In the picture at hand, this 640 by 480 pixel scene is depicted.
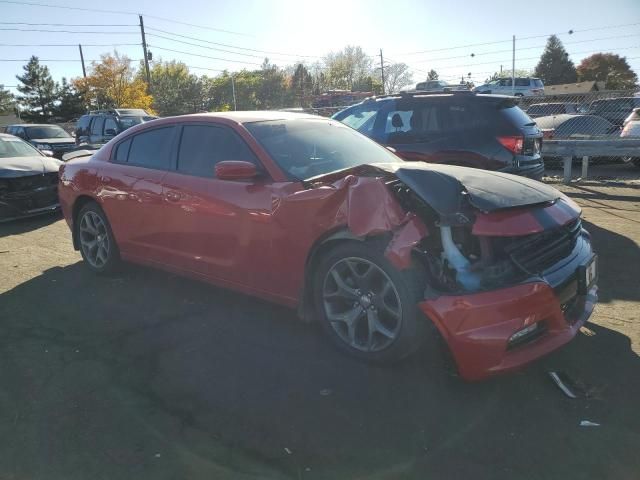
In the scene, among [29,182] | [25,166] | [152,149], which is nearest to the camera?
[152,149]

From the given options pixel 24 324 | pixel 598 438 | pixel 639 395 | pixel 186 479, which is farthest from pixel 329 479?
pixel 24 324

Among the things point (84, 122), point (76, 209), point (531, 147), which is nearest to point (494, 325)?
point (76, 209)

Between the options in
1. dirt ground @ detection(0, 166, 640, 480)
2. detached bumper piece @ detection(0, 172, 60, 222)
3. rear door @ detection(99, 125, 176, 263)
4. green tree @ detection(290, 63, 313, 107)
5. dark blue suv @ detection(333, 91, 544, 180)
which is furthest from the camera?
green tree @ detection(290, 63, 313, 107)

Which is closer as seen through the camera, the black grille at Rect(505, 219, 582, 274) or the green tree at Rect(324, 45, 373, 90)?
the black grille at Rect(505, 219, 582, 274)

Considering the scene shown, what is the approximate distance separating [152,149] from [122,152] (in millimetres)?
549

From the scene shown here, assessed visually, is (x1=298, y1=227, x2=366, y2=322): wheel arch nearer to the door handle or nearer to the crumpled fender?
the crumpled fender

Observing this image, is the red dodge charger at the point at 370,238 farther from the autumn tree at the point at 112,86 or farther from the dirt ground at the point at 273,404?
the autumn tree at the point at 112,86

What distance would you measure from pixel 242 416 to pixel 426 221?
1.58 m

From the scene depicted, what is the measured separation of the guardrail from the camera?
951 centimetres

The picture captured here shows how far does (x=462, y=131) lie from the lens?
22.6 ft

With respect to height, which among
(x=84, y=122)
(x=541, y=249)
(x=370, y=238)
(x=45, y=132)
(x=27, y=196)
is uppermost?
(x=84, y=122)

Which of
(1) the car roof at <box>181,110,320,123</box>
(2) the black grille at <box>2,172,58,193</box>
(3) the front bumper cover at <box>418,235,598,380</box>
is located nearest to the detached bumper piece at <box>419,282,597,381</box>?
(3) the front bumper cover at <box>418,235,598,380</box>

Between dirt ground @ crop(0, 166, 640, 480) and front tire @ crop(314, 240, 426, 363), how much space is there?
175mm

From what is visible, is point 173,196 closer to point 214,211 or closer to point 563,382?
point 214,211
